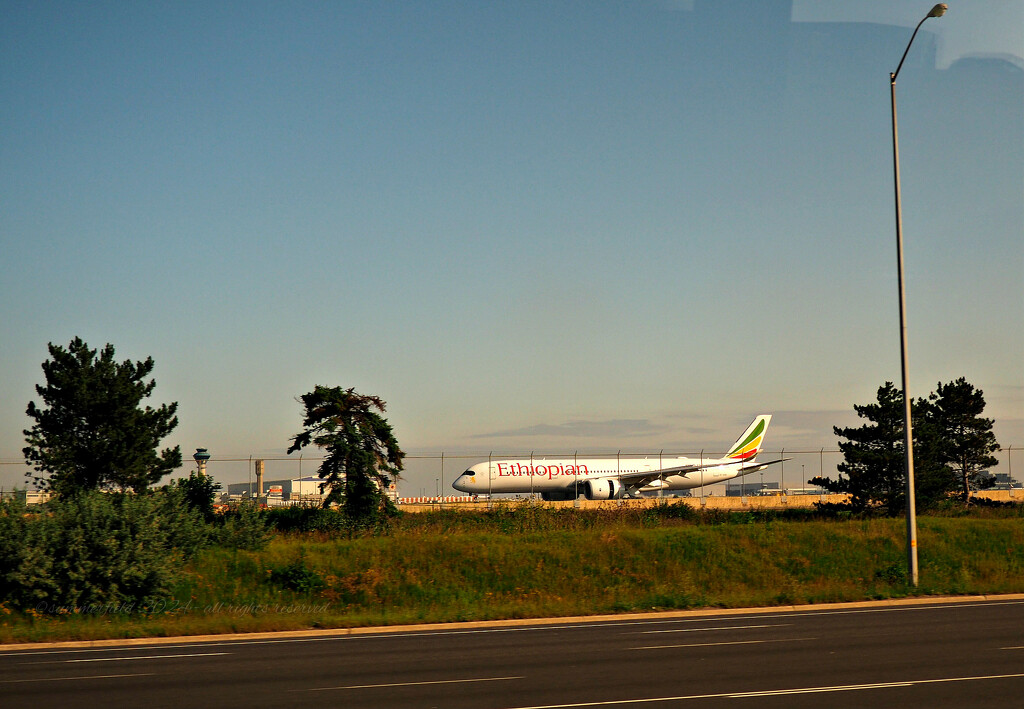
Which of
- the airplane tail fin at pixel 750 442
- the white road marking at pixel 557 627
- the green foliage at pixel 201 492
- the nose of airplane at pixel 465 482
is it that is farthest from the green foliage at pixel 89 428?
the airplane tail fin at pixel 750 442

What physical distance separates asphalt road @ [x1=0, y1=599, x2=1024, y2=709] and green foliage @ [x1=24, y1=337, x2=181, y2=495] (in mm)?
12969

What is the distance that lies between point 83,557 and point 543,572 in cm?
1425

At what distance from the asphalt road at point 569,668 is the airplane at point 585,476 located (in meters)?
38.0

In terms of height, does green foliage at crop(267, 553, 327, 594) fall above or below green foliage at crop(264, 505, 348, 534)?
below

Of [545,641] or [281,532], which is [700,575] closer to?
[545,641]

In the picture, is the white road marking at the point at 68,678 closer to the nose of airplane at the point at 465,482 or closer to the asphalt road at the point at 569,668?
the asphalt road at the point at 569,668

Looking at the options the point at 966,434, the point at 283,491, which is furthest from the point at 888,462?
the point at 283,491

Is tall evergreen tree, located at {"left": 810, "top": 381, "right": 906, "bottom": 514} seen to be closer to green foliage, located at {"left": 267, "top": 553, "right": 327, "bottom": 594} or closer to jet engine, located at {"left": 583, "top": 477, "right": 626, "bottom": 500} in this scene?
jet engine, located at {"left": 583, "top": 477, "right": 626, "bottom": 500}

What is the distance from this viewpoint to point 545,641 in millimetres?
19281

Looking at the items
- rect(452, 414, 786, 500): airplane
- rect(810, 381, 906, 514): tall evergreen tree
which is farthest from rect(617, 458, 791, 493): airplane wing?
rect(810, 381, 906, 514): tall evergreen tree

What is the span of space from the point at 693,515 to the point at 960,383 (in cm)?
2024

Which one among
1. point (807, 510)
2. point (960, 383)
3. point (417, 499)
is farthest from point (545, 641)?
point (960, 383)

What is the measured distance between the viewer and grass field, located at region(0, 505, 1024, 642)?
24453 millimetres

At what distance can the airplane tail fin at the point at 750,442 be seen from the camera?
7656 centimetres
